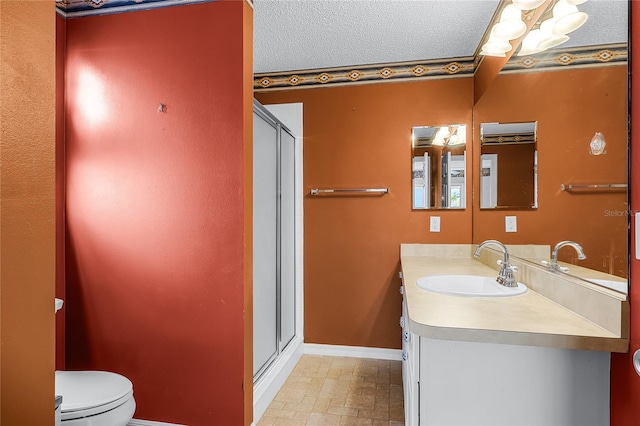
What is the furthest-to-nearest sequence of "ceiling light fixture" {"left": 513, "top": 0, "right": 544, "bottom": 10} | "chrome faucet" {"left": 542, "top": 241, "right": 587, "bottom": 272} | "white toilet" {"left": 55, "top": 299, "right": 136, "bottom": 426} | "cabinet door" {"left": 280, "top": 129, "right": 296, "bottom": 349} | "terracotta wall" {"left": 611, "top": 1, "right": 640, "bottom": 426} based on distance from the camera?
"cabinet door" {"left": 280, "top": 129, "right": 296, "bottom": 349} → "ceiling light fixture" {"left": 513, "top": 0, "right": 544, "bottom": 10} → "white toilet" {"left": 55, "top": 299, "right": 136, "bottom": 426} → "chrome faucet" {"left": 542, "top": 241, "right": 587, "bottom": 272} → "terracotta wall" {"left": 611, "top": 1, "right": 640, "bottom": 426}

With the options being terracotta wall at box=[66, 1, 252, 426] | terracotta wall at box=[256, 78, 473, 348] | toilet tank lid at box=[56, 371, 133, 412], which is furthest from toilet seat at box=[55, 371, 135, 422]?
terracotta wall at box=[256, 78, 473, 348]

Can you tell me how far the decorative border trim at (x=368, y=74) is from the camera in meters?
2.67

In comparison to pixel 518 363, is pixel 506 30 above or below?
above

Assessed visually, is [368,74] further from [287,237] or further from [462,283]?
[462,283]

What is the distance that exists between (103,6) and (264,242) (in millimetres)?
1527

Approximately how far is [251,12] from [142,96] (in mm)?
701

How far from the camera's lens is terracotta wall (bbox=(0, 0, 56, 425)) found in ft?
2.07

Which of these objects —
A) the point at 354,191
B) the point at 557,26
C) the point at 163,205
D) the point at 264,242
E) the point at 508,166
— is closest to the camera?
the point at 557,26

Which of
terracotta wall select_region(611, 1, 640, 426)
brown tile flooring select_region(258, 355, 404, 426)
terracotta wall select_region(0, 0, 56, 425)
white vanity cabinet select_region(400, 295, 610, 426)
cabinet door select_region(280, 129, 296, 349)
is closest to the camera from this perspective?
terracotta wall select_region(0, 0, 56, 425)

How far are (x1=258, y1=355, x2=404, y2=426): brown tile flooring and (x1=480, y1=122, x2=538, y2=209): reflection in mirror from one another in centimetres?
135

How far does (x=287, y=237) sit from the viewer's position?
8.98 ft

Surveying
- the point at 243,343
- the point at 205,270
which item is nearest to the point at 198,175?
the point at 205,270

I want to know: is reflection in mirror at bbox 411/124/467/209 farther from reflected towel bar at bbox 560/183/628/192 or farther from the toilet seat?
the toilet seat

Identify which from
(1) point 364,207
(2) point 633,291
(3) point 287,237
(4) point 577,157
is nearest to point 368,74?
(1) point 364,207
